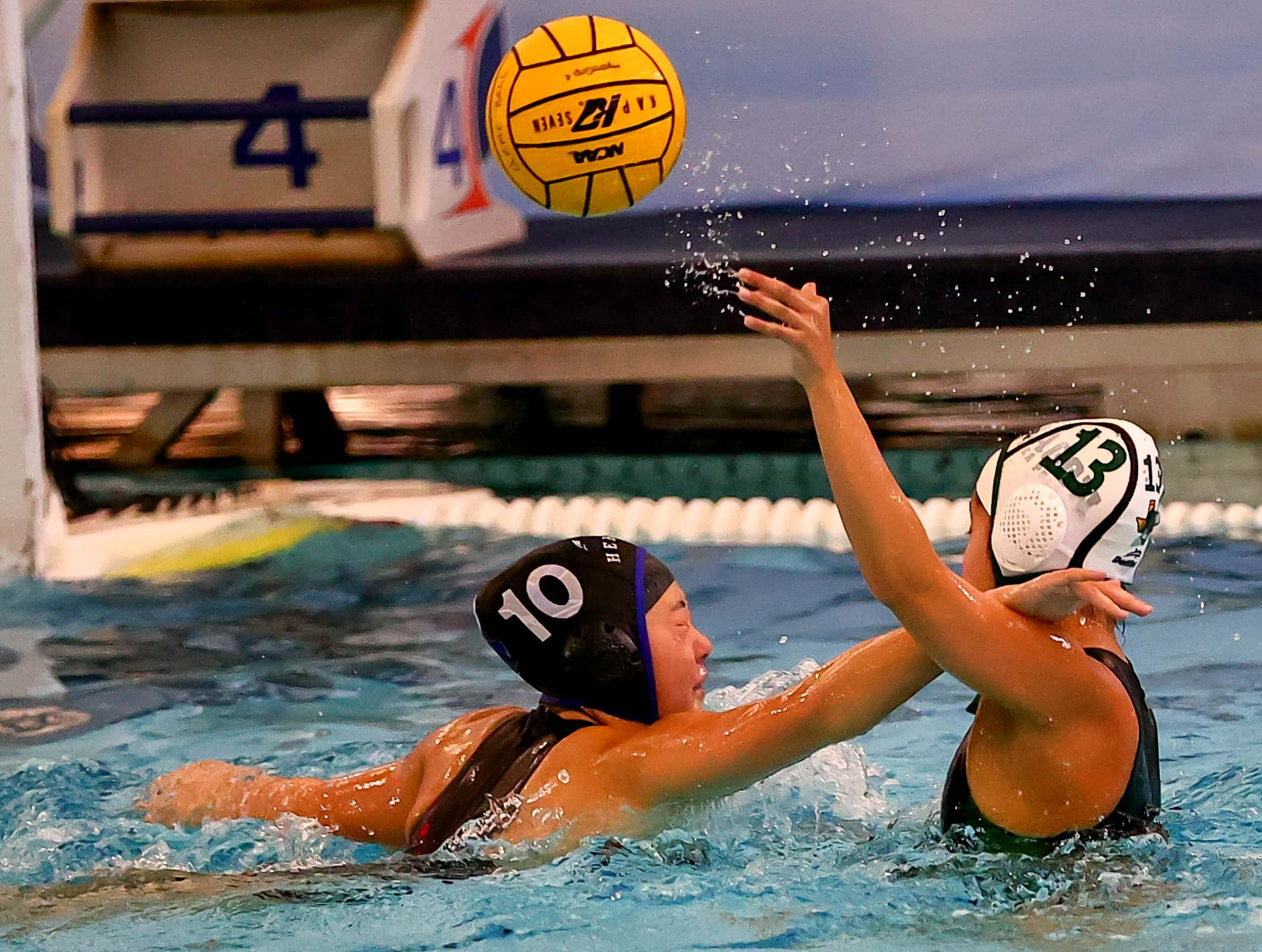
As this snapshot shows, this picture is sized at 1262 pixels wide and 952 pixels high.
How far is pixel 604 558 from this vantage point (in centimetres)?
238

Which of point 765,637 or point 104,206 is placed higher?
point 104,206

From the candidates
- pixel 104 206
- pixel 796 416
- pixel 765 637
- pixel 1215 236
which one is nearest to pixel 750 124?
pixel 796 416

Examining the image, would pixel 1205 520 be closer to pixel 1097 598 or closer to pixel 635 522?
→ pixel 635 522

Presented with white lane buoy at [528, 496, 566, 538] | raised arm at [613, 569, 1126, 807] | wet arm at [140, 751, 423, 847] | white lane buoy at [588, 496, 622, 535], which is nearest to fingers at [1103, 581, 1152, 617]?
raised arm at [613, 569, 1126, 807]

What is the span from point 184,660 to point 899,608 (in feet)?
9.46

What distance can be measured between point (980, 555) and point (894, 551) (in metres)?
0.29

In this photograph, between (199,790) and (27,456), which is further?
(27,456)

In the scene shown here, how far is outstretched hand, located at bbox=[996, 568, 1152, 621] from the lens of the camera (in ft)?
5.74

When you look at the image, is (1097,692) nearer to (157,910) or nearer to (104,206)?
(157,910)

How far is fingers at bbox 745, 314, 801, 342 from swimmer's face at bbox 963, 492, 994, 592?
14.7 inches

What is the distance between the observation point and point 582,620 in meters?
2.33

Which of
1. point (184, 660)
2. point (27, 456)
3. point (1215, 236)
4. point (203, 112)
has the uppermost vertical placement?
point (203, 112)

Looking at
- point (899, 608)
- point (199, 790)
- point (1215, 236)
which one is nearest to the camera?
point (899, 608)

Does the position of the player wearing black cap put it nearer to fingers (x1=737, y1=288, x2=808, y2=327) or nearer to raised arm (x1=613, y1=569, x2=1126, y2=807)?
raised arm (x1=613, y1=569, x2=1126, y2=807)
